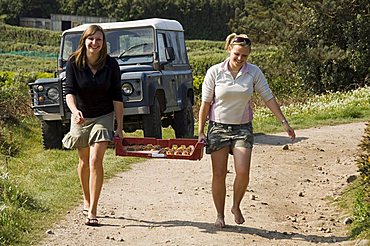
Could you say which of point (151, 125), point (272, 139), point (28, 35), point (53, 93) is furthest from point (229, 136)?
point (28, 35)

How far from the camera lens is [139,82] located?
1266cm

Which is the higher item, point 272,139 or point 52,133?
point 52,133

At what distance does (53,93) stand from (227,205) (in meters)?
5.24

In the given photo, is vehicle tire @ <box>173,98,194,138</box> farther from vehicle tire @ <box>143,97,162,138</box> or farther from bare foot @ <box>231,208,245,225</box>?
bare foot @ <box>231,208,245,225</box>

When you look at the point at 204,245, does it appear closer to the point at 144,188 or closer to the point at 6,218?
the point at 6,218

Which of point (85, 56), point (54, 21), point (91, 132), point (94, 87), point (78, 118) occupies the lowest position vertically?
point (54, 21)

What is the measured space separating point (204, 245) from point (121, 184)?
3.31 meters

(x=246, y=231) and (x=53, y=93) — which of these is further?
(x=53, y=93)

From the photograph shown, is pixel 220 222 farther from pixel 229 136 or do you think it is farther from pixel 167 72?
pixel 167 72

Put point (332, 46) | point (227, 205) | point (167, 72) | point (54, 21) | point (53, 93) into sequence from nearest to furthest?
point (227, 205)
point (53, 93)
point (167, 72)
point (332, 46)
point (54, 21)

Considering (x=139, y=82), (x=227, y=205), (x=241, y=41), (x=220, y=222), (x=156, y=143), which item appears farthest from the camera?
(x=139, y=82)

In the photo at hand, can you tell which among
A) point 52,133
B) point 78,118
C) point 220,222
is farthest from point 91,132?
point 52,133

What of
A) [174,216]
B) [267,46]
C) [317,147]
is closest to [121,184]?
[174,216]

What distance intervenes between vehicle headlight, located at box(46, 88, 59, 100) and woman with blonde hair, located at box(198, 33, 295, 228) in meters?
5.97
